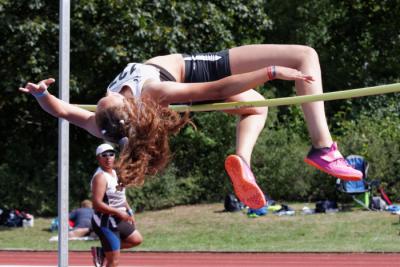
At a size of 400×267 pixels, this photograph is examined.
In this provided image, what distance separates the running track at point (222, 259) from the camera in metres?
10.2

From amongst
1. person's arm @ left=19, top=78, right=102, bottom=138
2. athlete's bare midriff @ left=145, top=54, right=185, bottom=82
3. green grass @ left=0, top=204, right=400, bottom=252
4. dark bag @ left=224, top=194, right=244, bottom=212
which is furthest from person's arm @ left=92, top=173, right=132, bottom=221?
dark bag @ left=224, top=194, right=244, bottom=212

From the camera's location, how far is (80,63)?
14.9 meters

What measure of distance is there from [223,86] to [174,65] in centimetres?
58

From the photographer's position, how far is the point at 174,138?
16.2 metres

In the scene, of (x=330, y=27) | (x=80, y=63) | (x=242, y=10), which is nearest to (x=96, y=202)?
(x=80, y=63)

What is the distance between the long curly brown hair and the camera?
477 centimetres

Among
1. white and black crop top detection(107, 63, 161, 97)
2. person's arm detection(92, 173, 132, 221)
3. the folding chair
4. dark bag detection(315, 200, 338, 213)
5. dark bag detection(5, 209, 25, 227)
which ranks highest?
white and black crop top detection(107, 63, 161, 97)

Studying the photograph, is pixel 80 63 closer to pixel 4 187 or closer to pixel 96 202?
pixel 4 187

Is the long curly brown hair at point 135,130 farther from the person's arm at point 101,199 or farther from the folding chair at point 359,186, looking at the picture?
the folding chair at point 359,186

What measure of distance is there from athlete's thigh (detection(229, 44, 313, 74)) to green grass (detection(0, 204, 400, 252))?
6.00m

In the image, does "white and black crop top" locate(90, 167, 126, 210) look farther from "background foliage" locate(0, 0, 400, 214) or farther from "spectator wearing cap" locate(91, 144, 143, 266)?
"background foliage" locate(0, 0, 400, 214)

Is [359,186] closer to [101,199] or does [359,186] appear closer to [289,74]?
[101,199]

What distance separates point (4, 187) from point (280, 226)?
15.5 feet

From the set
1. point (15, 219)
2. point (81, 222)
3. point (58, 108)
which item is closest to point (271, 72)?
Result: point (58, 108)
